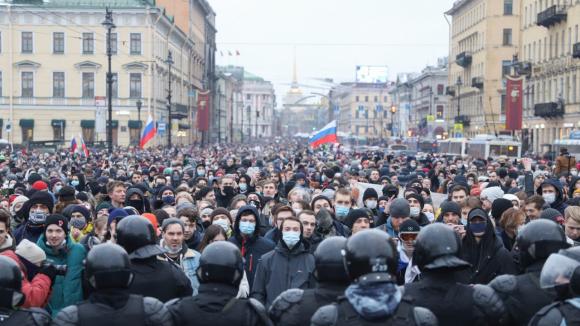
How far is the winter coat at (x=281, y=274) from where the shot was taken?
809 cm

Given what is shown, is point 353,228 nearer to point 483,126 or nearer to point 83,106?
point 83,106

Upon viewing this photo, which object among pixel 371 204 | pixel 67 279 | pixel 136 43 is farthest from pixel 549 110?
pixel 67 279

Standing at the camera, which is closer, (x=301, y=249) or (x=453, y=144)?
(x=301, y=249)

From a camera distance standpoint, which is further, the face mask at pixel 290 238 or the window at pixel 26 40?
the window at pixel 26 40

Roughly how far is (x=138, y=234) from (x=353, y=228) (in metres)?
3.77

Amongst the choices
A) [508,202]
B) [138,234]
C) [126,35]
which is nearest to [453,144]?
[126,35]

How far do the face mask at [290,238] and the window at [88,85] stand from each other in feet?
232

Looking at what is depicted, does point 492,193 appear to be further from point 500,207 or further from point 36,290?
point 36,290

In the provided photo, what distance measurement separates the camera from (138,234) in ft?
21.3

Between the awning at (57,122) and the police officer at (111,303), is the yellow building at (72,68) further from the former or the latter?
the police officer at (111,303)

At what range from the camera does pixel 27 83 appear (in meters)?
77.3

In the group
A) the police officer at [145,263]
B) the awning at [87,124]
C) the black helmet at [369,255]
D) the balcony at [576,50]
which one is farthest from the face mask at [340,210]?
the awning at [87,124]

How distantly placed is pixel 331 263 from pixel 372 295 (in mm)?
747

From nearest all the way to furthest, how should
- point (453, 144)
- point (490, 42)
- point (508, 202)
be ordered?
point (508, 202) → point (453, 144) → point (490, 42)
